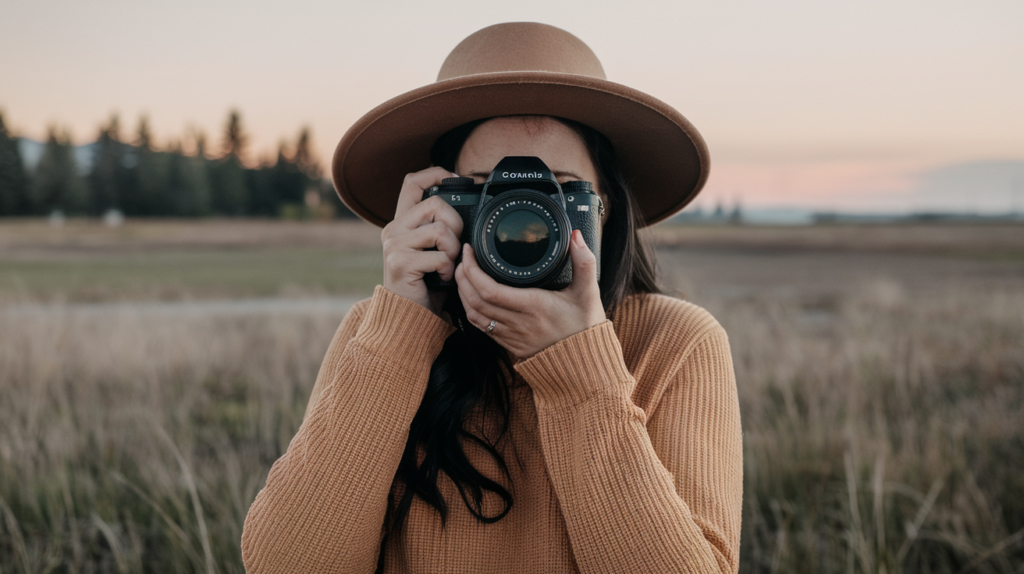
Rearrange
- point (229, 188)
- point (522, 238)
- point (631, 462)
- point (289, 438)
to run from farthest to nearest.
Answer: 1. point (229, 188)
2. point (289, 438)
3. point (522, 238)
4. point (631, 462)

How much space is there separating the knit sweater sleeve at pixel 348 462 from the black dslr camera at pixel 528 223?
146 millimetres

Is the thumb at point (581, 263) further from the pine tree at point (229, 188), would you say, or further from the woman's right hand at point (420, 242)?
the pine tree at point (229, 188)

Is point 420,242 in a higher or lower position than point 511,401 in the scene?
higher

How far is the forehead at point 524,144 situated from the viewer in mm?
1073

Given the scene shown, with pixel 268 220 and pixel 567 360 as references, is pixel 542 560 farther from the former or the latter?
pixel 268 220

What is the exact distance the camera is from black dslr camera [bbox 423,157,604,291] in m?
0.97

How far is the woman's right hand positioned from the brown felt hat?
138mm

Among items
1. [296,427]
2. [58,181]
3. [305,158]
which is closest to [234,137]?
[305,158]

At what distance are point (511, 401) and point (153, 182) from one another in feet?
102

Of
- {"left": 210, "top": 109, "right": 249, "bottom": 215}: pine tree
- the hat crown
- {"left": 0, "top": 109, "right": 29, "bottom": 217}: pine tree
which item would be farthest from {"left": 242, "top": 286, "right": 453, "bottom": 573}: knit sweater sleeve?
{"left": 210, "top": 109, "right": 249, "bottom": 215}: pine tree

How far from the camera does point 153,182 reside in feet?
88.5

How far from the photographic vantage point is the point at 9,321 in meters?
4.35

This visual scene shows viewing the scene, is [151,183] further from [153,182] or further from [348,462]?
[348,462]

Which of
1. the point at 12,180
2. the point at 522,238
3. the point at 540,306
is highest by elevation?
the point at 12,180
